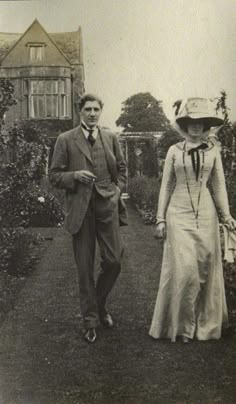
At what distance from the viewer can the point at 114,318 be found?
3260mm

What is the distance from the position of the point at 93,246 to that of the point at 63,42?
1082 mm

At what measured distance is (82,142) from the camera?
3.07m

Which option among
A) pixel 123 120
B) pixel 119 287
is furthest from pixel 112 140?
pixel 119 287

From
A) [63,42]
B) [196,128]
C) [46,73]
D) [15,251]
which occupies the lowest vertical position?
[15,251]

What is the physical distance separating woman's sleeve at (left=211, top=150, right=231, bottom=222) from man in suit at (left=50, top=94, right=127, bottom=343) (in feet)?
1.66

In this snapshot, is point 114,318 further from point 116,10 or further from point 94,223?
point 116,10

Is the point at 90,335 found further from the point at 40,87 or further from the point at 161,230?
the point at 40,87

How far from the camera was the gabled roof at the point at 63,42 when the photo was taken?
294 centimetres

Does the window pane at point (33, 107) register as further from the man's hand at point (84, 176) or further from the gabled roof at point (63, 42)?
the man's hand at point (84, 176)

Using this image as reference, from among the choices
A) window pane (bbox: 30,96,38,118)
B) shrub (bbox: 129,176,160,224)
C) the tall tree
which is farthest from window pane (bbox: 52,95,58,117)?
shrub (bbox: 129,176,160,224)

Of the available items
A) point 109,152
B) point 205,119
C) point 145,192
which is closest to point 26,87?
point 109,152

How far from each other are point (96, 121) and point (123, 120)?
175 mm

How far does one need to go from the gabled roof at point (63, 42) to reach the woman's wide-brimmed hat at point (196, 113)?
608 mm

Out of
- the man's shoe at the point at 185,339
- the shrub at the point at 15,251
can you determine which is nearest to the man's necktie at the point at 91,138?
the shrub at the point at 15,251
